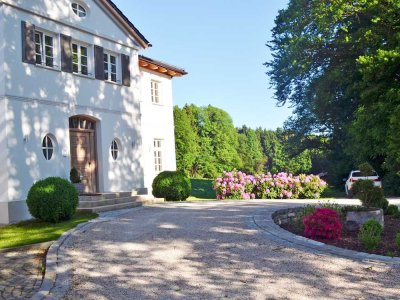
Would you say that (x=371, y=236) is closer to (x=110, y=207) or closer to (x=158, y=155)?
(x=110, y=207)

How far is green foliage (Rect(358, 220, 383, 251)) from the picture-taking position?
786cm

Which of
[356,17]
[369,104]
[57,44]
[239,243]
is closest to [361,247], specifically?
[239,243]

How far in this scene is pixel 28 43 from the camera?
14.3m

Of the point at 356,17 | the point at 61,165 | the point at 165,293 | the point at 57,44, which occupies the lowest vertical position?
the point at 165,293

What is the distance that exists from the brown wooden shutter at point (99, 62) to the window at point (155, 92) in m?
4.77

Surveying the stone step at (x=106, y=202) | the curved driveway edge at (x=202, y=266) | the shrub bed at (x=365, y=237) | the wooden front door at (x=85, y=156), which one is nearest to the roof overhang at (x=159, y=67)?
the wooden front door at (x=85, y=156)

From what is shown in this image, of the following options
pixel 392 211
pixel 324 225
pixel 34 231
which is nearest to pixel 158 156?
pixel 34 231

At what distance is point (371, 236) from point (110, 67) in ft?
43.0

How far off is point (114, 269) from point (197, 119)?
54880mm

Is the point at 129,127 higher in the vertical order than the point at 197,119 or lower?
lower

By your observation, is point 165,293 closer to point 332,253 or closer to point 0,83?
point 332,253

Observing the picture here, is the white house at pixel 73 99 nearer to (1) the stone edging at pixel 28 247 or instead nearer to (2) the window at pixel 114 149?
(2) the window at pixel 114 149

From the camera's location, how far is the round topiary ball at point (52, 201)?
39.3 ft

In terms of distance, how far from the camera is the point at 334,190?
35188 millimetres
